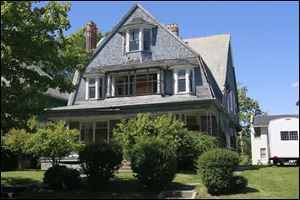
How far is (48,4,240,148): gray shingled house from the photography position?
2825cm

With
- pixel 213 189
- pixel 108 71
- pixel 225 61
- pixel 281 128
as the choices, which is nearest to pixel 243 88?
pixel 225 61

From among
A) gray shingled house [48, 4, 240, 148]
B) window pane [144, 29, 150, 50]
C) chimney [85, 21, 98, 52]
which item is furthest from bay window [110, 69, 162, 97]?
chimney [85, 21, 98, 52]

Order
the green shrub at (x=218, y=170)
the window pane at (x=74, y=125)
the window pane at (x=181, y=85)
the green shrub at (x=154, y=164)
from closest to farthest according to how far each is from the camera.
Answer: the green shrub at (x=218, y=170)
the green shrub at (x=154, y=164)
the window pane at (x=181, y=85)
the window pane at (x=74, y=125)

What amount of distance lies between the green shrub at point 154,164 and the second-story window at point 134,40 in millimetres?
14940

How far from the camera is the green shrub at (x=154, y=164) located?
16.5m

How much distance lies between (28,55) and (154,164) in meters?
7.23

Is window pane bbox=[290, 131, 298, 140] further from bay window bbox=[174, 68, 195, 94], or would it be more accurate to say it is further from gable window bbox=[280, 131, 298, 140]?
bay window bbox=[174, 68, 195, 94]

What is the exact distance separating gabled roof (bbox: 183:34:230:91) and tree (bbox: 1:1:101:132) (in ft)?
58.9

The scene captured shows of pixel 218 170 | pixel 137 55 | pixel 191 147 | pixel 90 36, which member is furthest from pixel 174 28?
pixel 218 170

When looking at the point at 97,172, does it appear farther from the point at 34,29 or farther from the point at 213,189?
the point at 34,29

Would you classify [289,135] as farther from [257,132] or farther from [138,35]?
[138,35]

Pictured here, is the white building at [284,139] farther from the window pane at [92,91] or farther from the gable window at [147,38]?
the window pane at [92,91]

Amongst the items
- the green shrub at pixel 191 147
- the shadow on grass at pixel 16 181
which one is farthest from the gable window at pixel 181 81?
the shadow on grass at pixel 16 181

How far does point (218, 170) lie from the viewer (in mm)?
15609
